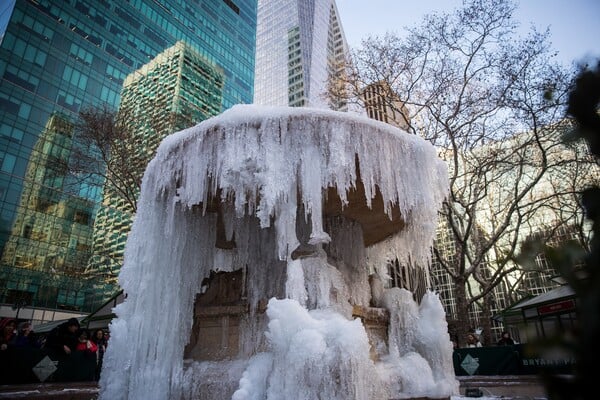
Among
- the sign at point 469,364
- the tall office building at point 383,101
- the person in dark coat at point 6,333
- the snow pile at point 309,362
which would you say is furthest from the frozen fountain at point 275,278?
the tall office building at point 383,101

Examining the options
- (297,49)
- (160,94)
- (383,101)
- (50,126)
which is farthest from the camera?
(297,49)

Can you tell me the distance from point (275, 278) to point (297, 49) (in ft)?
295

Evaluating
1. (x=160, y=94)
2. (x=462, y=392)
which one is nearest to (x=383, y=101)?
(x=462, y=392)

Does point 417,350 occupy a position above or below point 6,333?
below

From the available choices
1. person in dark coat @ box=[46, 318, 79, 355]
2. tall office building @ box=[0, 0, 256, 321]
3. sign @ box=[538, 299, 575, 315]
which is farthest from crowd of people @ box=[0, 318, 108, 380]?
tall office building @ box=[0, 0, 256, 321]

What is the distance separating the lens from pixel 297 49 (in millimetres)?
89125

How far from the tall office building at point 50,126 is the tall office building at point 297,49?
4253 cm

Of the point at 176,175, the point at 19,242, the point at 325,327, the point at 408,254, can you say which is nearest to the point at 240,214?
the point at 176,175

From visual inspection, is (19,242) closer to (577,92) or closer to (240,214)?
(240,214)

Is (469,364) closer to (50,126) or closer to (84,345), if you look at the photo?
(84,345)

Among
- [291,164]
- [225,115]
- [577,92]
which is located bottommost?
[577,92]

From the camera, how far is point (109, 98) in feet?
152

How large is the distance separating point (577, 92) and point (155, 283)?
22.3ft

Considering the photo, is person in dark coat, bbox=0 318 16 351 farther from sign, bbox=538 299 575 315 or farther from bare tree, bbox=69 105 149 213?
sign, bbox=538 299 575 315
